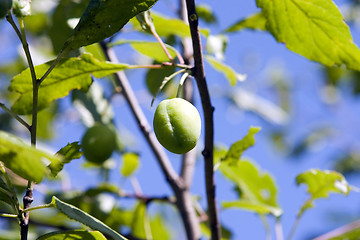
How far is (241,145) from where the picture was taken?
112 centimetres

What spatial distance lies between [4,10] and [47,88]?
333 mm

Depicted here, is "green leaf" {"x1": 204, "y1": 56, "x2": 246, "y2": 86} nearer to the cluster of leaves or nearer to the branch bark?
the cluster of leaves

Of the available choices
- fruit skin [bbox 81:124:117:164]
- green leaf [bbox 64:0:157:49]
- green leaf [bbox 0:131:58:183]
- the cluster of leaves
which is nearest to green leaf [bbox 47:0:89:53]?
the cluster of leaves

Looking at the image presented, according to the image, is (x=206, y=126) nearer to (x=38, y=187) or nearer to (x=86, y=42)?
(x=86, y=42)

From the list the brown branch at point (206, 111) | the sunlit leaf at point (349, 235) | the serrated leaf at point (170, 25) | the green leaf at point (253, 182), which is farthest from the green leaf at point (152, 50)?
the sunlit leaf at point (349, 235)

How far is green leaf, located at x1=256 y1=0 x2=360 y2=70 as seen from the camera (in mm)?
1056

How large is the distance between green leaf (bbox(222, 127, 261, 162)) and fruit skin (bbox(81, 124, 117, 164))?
417 millimetres

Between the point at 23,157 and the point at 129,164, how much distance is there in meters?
0.99

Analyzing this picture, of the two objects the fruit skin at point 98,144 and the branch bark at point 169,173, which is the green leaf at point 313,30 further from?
the fruit skin at point 98,144

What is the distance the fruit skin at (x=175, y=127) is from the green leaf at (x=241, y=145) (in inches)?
10.1

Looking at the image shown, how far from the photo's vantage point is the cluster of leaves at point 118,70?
0.80 meters

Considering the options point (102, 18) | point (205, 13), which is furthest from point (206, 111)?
point (205, 13)

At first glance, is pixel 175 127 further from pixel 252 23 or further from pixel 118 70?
pixel 252 23

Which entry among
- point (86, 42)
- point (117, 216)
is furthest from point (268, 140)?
point (86, 42)
